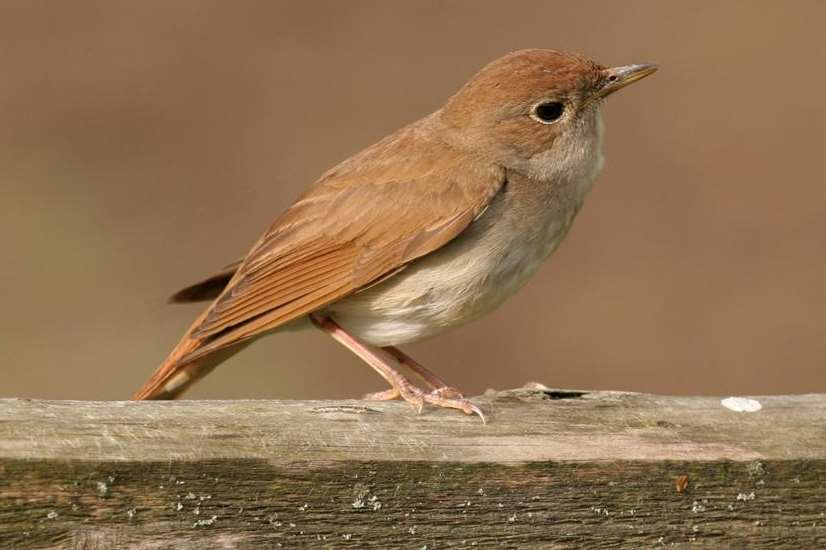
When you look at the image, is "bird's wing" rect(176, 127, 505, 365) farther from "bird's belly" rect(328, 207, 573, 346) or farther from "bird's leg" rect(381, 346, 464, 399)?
"bird's leg" rect(381, 346, 464, 399)

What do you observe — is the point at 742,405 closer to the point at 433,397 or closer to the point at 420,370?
the point at 433,397

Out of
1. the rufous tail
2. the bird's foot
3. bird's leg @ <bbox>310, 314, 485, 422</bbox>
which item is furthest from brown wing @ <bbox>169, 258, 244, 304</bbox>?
the bird's foot

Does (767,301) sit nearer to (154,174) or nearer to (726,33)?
(726,33)

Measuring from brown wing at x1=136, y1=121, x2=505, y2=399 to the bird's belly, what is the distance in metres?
0.07

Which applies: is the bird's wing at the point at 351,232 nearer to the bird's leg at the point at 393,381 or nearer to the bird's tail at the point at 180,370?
the bird's tail at the point at 180,370

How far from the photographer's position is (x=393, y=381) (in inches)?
193

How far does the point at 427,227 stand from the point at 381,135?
4542 mm

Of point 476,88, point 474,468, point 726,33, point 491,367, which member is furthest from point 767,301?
point 474,468

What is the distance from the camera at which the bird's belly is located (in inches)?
195

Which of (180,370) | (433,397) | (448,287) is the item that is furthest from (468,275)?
(180,370)

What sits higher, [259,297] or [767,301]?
[767,301]

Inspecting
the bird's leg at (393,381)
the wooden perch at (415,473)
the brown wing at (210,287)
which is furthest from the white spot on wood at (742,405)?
the brown wing at (210,287)

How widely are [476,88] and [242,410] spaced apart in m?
2.30

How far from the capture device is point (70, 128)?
369 inches
